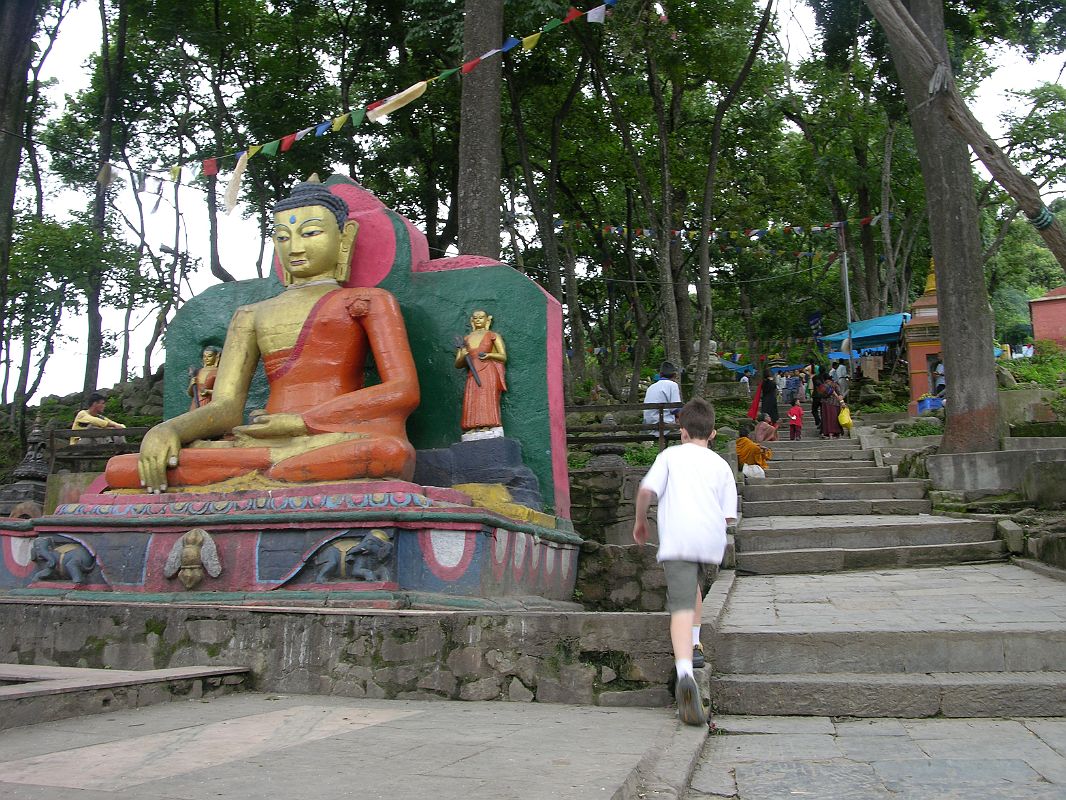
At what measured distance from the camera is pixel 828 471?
12820 mm

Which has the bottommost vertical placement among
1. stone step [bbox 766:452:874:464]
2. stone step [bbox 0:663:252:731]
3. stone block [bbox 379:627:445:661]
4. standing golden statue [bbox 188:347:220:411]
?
stone step [bbox 0:663:252:731]

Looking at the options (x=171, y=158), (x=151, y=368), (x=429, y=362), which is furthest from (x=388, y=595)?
(x=151, y=368)

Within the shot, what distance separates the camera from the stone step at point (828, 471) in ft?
41.1

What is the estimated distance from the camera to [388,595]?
607 centimetres

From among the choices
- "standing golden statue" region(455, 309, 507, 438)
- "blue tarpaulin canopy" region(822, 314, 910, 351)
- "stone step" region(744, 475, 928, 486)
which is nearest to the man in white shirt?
"stone step" region(744, 475, 928, 486)

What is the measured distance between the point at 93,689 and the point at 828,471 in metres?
10.2

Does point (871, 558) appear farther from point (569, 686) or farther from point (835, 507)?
point (569, 686)

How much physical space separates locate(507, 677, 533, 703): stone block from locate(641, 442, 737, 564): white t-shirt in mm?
1031

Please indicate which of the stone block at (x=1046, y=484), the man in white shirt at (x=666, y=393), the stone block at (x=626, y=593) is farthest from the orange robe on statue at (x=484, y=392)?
the stone block at (x=1046, y=484)

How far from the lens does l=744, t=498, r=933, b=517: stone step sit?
1084 cm

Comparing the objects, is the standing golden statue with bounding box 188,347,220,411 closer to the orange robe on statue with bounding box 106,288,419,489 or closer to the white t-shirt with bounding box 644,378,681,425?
the orange robe on statue with bounding box 106,288,419,489

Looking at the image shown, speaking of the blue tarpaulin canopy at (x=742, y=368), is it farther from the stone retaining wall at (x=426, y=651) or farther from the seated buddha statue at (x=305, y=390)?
the stone retaining wall at (x=426, y=651)

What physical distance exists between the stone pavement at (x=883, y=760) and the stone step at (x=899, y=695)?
7 cm

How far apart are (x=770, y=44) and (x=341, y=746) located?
18332 millimetres
